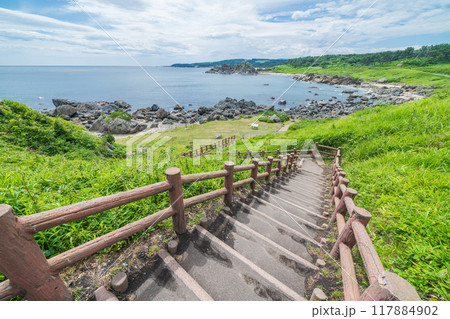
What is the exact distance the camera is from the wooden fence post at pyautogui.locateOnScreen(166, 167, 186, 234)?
2463mm

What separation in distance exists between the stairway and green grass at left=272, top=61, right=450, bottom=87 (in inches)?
3498

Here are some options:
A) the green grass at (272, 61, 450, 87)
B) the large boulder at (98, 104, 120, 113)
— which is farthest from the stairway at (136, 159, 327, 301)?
the green grass at (272, 61, 450, 87)

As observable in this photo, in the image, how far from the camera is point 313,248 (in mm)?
3143

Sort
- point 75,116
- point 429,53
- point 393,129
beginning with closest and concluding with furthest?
point 393,129 < point 75,116 < point 429,53

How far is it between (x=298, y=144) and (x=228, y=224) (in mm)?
14319

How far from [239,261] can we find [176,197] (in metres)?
1.23

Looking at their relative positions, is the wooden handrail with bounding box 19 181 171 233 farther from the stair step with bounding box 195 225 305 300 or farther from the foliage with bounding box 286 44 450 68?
the foliage with bounding box 286 44 450 68

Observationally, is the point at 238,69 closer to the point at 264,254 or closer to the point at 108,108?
the point at 108,108

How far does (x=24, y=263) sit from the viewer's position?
1464mm

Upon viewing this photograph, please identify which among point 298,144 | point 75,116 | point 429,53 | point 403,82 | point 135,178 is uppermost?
point 429,53

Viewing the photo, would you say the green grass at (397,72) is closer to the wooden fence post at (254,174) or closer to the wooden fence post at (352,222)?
the wooden fence post at (254,174)

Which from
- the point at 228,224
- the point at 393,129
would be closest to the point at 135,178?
the point at 228,224

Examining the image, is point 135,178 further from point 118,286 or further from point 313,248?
point 313,248
